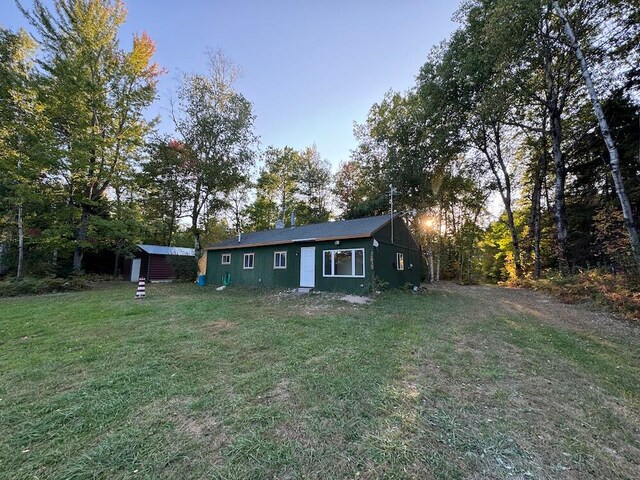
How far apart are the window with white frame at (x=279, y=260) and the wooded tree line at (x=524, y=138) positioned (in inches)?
354

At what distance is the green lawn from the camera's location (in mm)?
1821

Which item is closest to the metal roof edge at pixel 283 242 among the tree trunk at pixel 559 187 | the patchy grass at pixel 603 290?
the patchy grass at pixel 603 290

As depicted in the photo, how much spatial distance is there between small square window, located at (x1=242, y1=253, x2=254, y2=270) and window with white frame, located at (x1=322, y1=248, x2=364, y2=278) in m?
4.54

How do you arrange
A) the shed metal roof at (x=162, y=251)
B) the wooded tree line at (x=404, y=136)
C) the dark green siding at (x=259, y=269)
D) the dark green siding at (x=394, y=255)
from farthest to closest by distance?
the shed metal roof at (x=162, y=251)
the dark green siding at (x=259, y=269)
the dark green siding at (x=394, y=255)
the wooded tree line at (x=404, y=136)

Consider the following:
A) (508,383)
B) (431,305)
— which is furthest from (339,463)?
(431,305)

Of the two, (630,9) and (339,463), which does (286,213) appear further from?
(339,463)

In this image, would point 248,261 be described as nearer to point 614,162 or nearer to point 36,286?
point 36,286

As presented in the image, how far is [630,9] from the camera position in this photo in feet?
29.7

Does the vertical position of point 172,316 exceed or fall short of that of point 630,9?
it falls short

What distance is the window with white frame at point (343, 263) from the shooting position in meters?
10.3

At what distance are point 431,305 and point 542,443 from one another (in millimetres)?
6408

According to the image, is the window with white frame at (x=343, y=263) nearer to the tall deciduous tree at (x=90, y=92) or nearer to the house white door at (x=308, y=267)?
the house white door at (x=308, y=267)

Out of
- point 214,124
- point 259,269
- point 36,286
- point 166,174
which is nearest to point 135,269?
point 166,174

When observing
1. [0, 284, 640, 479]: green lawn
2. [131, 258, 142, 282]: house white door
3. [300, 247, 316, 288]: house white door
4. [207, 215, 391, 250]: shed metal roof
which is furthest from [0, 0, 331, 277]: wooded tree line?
[0, 284, 640, 479]: green lawn
